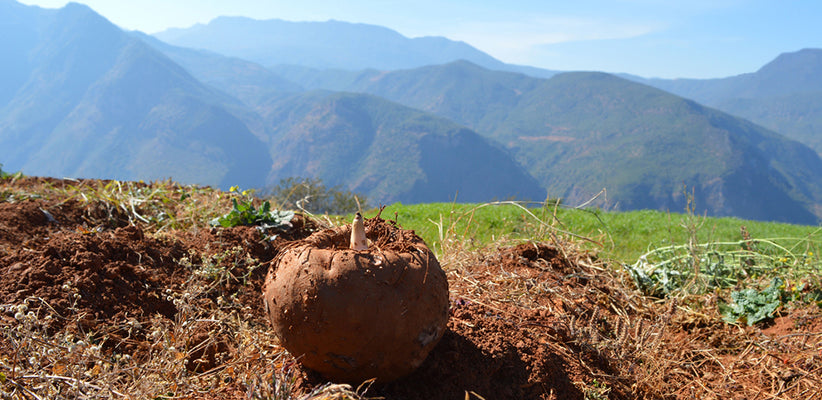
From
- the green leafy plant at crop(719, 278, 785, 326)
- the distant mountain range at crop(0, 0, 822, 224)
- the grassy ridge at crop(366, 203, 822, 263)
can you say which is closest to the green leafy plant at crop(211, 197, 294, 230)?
the grassy ridge at crop(366, 203, 822, 263)

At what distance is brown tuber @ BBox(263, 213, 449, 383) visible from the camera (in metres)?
2.48

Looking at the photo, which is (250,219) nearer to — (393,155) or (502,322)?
(502,322)

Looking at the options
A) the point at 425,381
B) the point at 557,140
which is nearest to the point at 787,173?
the point at 557,140

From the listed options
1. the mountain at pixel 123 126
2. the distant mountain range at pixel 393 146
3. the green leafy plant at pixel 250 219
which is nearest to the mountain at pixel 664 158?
the distant mountain range at pixel 393 146

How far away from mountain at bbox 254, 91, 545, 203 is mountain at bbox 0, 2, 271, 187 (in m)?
16.9

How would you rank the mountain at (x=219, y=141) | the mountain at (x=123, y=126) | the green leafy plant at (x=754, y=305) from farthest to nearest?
the mountain at (x=123, y=126) < the mountain at (x=219, y=141) < the green leafy plant at (x=754, y=305)

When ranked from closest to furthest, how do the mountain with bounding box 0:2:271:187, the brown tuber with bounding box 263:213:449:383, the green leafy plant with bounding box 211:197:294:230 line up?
the brown tuber with bounding box 263:213:449:383 → the green leafy plant with bounding box 211:197:294:230 → the mountain with bounding box 0:2:271:187

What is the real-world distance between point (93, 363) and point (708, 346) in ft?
16.6

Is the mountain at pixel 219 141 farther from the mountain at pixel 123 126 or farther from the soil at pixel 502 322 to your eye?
the soil at pixel 502 322

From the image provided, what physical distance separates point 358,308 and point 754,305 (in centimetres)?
472

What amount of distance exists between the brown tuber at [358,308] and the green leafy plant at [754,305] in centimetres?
398

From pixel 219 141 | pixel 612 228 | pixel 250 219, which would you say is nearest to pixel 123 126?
pixel 219 141

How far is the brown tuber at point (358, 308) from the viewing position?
8.15 feet

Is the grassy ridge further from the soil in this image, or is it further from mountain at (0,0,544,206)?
mountain at (0,0,544,206)
